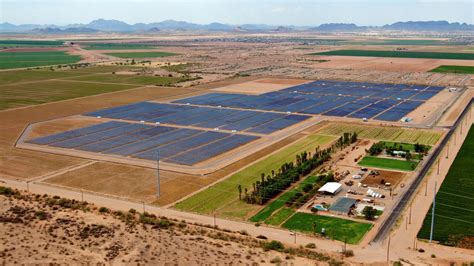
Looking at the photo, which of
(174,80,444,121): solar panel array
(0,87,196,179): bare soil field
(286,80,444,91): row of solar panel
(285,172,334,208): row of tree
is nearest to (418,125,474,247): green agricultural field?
(285,172,334,208): row of tree

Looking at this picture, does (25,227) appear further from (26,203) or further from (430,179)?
(430,179)

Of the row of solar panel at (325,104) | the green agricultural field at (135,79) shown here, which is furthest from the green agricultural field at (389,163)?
the green agricultural field at (135,79)

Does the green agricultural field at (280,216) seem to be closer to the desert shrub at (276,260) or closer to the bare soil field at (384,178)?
the desert shrub at (276,260)

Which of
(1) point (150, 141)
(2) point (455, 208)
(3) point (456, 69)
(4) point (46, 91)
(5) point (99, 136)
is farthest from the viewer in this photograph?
(3) point (456, 69)

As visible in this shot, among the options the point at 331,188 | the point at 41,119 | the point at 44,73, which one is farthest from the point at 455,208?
the point at 44,73

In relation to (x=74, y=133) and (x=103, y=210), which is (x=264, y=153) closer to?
(x=103, y=210)
